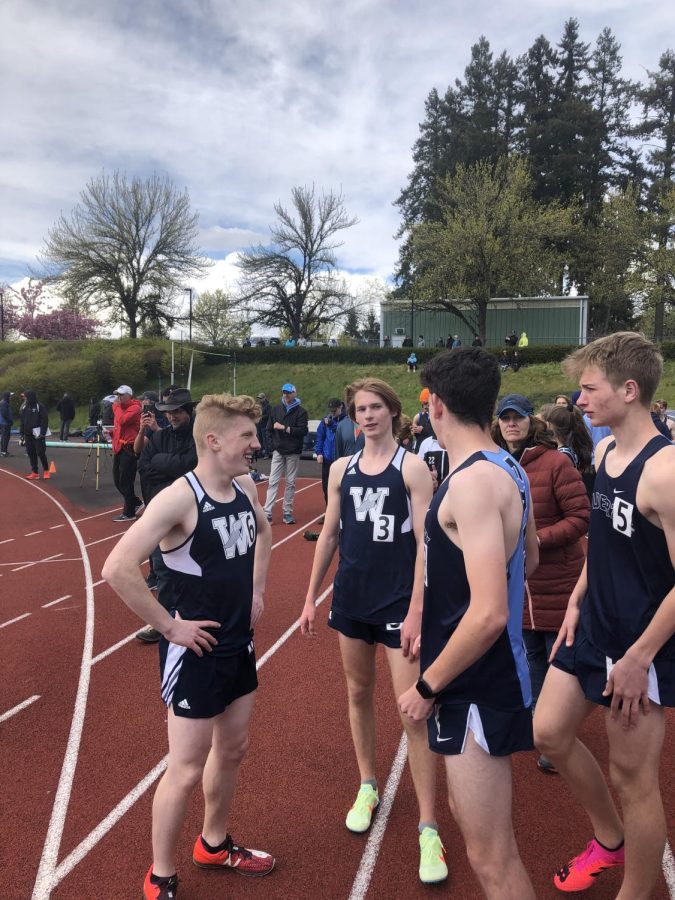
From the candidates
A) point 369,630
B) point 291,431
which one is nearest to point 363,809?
point 369,630

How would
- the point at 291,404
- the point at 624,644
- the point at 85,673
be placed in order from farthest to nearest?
the point at 291,404, the point at 85,673, the point at 624,644

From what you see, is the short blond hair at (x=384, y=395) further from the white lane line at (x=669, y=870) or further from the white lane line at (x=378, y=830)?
the white lane line at (x=669, y=870)

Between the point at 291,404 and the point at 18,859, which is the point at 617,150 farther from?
the point at 18,859

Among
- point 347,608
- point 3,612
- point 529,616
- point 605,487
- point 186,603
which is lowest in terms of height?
point 3,612

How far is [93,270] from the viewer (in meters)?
40.1

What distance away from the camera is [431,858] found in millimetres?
2539

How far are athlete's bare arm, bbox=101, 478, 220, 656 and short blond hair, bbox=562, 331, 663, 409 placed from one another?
160 centimetres

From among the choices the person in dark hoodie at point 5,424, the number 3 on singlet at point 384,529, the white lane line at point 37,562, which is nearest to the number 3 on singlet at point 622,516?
the number 3 on singlet at point 384,529

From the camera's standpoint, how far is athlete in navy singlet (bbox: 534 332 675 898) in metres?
1.97

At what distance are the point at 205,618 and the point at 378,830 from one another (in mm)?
1439

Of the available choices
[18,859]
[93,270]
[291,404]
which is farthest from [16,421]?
[18,859]

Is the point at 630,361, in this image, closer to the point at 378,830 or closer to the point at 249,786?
the point at 378,830

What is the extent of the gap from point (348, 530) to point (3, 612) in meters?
4.89

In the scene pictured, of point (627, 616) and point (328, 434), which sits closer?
point (627, 616)
